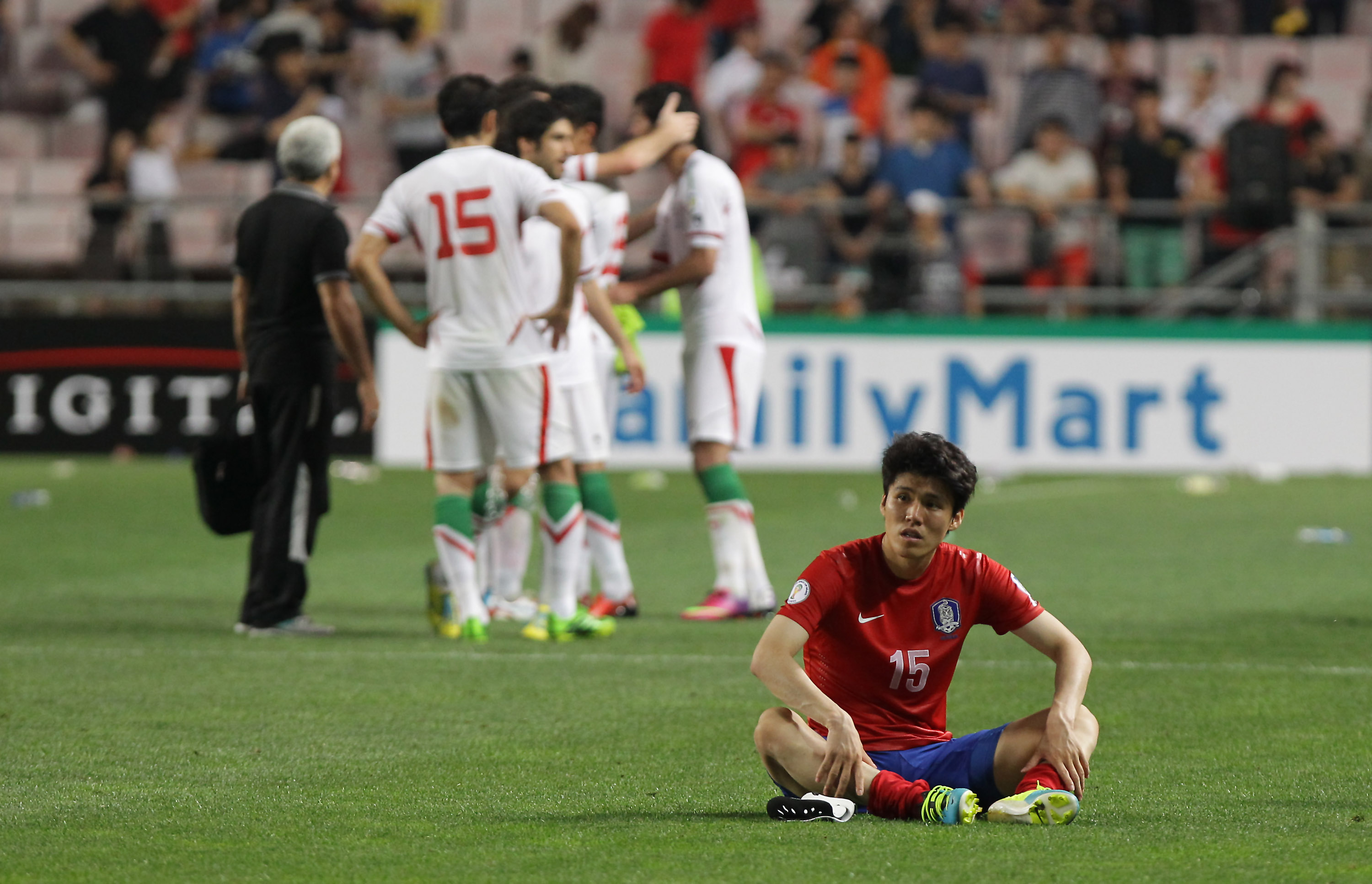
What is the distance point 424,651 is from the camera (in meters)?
7.61

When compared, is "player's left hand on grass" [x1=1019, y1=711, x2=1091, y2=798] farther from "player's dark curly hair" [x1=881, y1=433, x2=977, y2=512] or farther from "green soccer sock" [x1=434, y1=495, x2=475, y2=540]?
"green soccer sock" [x1=434, y1=495, x2=475, y2=540]

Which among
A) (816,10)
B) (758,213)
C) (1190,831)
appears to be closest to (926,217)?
(758,213)

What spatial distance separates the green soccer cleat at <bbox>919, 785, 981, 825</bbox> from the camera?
448cm

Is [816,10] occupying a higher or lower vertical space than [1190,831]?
higher

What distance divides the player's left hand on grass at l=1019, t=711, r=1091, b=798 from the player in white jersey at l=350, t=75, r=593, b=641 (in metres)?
3.64

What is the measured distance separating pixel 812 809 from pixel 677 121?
4681 millimetres

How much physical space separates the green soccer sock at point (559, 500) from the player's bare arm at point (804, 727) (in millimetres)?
3561

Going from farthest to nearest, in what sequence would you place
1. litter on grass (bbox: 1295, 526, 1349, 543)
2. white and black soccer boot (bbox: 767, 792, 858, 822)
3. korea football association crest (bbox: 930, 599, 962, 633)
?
litter on grass (bbox: 1295, 526, 1349, 543)
korea football association crest (bbox: 930, 599, 962, 633)
white and black soccer boot (bbox: 767, 792, 858, 822)

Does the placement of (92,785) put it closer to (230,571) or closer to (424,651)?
(424,651)

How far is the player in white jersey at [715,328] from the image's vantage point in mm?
8703

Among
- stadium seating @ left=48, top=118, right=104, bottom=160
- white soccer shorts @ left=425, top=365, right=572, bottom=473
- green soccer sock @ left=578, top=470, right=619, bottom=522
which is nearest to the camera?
white soccer shorts @ left=425, top=365, right=572, bottom=473

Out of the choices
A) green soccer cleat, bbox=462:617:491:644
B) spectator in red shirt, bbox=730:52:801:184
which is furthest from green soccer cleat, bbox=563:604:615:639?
spectator in red shirt, bbox=730:52:801:184

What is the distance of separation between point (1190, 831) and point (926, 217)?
41.2 ft

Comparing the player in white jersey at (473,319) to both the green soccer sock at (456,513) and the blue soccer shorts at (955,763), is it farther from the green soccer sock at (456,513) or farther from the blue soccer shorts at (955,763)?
the blue soccer shorts at (955,763)
